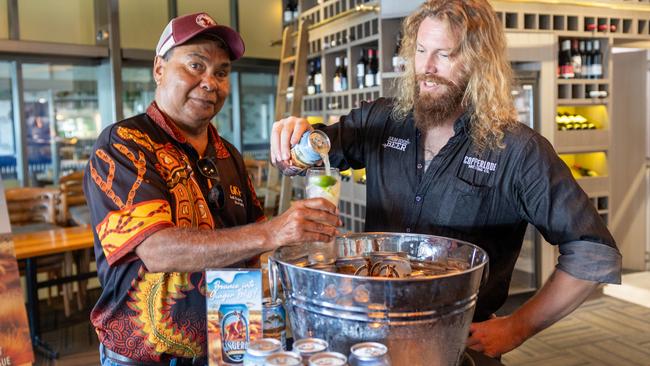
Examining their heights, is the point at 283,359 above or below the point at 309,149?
below

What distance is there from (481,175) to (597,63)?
14.0 feet

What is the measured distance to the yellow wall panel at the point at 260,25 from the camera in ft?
28.0

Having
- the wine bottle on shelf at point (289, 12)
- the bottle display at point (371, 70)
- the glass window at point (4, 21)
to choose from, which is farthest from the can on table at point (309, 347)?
the glass window at point (4, 21)

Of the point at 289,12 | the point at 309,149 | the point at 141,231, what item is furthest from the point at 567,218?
the point at 289,12

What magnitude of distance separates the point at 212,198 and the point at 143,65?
6.47 meters

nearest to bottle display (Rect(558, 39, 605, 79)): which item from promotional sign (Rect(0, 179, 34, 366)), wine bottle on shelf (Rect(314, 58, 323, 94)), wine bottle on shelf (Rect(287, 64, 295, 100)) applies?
wine bottle on shelf (Rect(314, 58, 323, 94))

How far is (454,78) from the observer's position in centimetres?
180

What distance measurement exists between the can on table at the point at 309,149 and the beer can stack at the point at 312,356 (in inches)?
22.8

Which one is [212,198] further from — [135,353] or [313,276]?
[313,276]

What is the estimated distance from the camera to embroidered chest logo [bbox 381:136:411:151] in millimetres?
1953

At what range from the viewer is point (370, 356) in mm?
1026

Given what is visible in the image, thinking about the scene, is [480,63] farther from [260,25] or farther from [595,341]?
[260,25]

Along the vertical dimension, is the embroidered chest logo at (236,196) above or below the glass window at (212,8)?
below

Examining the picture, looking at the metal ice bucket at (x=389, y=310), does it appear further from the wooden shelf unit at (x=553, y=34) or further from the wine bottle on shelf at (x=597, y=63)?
the wine bottle on shelf at (x=597, y=63)
